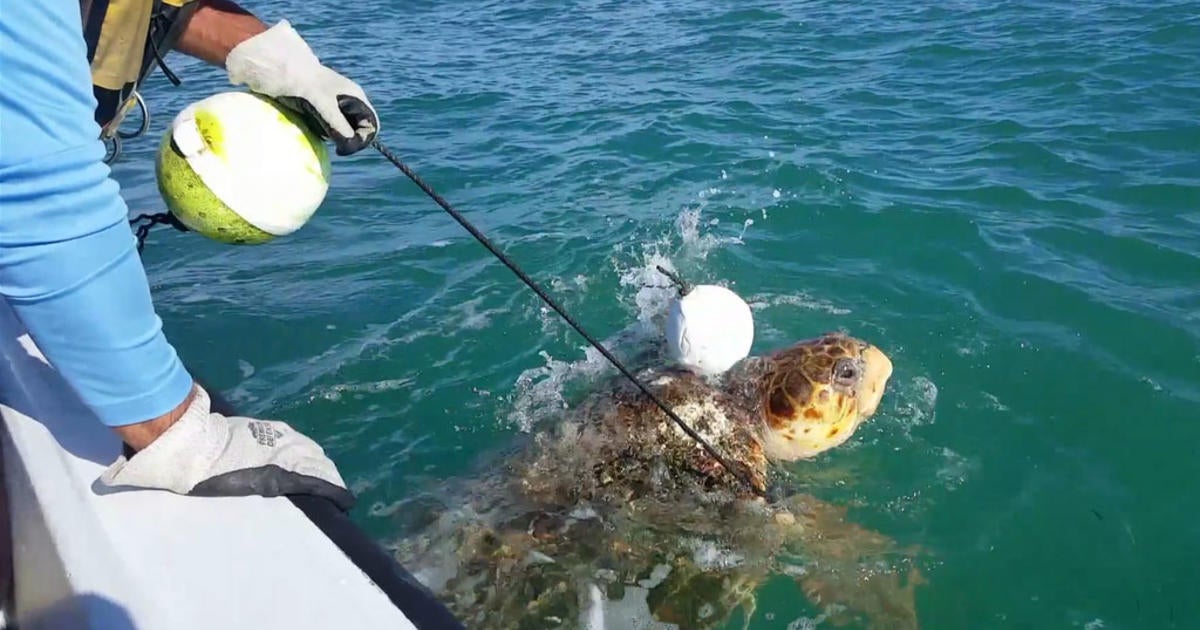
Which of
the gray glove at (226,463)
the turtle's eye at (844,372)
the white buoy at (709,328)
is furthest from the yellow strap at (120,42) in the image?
the turtle's eye at (844,372)

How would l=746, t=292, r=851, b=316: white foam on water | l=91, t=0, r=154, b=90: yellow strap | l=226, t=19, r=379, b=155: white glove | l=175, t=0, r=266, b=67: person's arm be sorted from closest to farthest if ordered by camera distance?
1. l=226, t=19, r=379, b=155: white glove
2. l=91, t=0, r=154, b=90: yellow strap
3. l=175, t=0, r=266, b=67: person's arm
4. l=746, t=292, r=851, b=316: white foam on water

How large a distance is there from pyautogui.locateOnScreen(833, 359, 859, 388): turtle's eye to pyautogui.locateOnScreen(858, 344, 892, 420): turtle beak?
84mm

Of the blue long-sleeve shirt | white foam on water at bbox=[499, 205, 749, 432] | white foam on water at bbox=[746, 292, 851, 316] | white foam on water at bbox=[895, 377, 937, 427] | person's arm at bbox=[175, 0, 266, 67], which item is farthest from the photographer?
white foam on water at bbox=[746, 292, 851, 316]

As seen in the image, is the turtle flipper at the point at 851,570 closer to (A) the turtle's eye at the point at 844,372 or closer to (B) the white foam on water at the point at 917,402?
(A) the turtle's eye at the point at 844,372

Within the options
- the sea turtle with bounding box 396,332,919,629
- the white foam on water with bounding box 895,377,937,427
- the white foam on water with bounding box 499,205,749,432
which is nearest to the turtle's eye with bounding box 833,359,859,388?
the sea turtle with bounding box 396,332,919,629

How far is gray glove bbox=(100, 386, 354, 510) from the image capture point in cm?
241

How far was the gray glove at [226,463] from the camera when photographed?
2.41 metres

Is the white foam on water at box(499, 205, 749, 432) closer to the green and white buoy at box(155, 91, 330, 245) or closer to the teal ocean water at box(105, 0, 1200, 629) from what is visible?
the teal ocean water at box(105, 0, 1200, 629)

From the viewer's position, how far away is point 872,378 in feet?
14.5

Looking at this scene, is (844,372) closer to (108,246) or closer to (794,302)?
(794,302)

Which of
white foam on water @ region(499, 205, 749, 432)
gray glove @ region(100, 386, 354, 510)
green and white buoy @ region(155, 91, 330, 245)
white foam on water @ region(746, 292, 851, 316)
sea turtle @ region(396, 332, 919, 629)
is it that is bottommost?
white foam on water @ region(499, 205, 749, 432)

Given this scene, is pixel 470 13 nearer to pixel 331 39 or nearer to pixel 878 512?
pixel 331 39

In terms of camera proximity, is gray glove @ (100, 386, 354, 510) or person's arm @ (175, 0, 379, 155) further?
person's arm @ (175, 0, 379, 155)

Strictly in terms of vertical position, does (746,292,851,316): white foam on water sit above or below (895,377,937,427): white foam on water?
below
